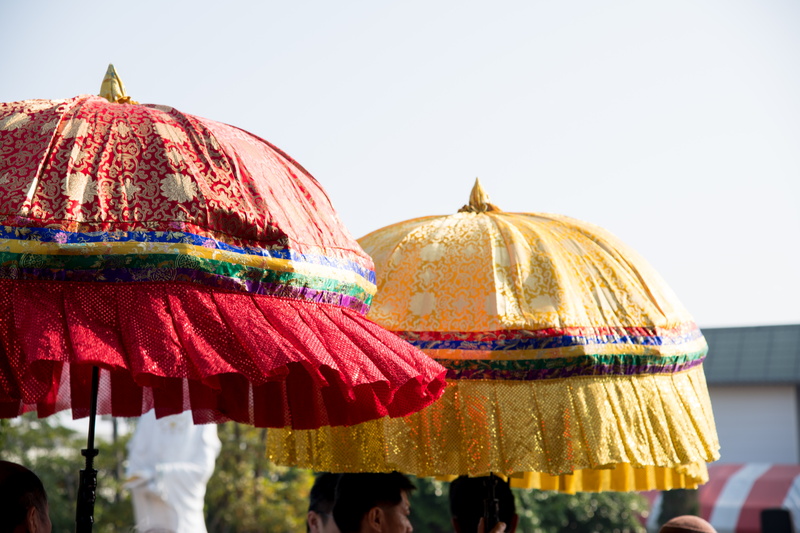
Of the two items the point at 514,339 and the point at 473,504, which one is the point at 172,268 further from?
the point at 473,504

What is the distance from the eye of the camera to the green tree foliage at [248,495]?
61.1ft

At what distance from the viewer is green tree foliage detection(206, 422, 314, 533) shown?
61.1 ft

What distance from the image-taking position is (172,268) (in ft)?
7.70

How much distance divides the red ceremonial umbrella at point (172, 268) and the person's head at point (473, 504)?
173 cm

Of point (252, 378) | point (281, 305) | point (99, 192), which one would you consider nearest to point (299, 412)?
point (281, 305)

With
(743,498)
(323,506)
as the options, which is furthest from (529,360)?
(743,498)

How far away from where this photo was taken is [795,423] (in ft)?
92.0

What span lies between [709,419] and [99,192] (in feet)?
8.90

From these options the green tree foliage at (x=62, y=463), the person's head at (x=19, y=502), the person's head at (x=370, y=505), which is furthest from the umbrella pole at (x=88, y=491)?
the green tree foliage at (x=62, y=463)

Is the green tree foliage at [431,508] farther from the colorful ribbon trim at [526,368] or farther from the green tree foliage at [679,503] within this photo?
the colorful ribbon trim at [526,368]

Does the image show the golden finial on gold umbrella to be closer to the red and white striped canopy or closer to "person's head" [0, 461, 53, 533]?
"person's head" [0, 461, 53, 533]

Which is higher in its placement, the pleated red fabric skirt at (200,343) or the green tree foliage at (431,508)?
the pleated red fabric skirt at (200,343)

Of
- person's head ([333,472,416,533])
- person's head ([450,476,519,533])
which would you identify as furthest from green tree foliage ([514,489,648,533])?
person's head ([333,472,416,533])

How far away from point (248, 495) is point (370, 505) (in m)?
15.5
